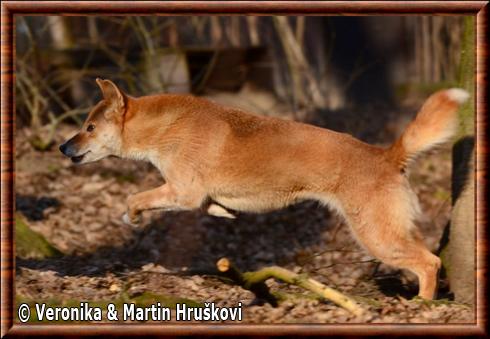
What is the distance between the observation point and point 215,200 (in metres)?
7.10

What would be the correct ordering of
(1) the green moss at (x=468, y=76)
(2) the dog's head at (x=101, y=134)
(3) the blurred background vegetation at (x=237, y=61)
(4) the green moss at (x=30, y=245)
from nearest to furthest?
(1) the green moss at (x=468, y=76) → (2) the dog's head at (x=101, y=134) → (4) the green moss at (x=30, y=245) → (3) the blurred background vegetation at (x=237, y=61)

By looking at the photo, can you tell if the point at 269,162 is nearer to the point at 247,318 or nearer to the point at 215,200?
the point at 215,200

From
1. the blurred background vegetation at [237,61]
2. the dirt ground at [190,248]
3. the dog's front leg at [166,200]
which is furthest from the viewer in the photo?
the blurred background vegetation at [237,61]

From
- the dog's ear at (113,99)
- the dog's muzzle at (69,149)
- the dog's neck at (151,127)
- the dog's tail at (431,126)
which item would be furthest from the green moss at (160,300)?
the dog's tail at (431,126)

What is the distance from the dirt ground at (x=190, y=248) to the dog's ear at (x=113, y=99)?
4.79ft

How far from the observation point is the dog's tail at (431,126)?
6379 millimetres

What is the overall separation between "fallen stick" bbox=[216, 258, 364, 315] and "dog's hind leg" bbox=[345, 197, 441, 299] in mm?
767

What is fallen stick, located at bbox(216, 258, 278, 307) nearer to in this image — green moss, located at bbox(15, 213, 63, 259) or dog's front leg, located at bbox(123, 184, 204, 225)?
dog's front leg, located at bbox(123, 184, 204, 225)

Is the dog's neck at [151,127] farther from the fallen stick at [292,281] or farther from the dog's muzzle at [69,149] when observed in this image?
the fallen stick at [292,281]

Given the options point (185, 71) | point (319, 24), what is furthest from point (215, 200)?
point (319, 24)

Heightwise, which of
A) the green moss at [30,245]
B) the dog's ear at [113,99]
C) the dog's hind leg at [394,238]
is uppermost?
the dog's ear at [113,99]

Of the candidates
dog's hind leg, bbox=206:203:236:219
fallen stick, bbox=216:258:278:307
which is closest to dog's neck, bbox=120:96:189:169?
dog's hind leg, bbox=206:203:236:219

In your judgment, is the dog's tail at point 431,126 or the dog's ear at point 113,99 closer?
the dog's tail at point 431,126

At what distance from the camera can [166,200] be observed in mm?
6852
